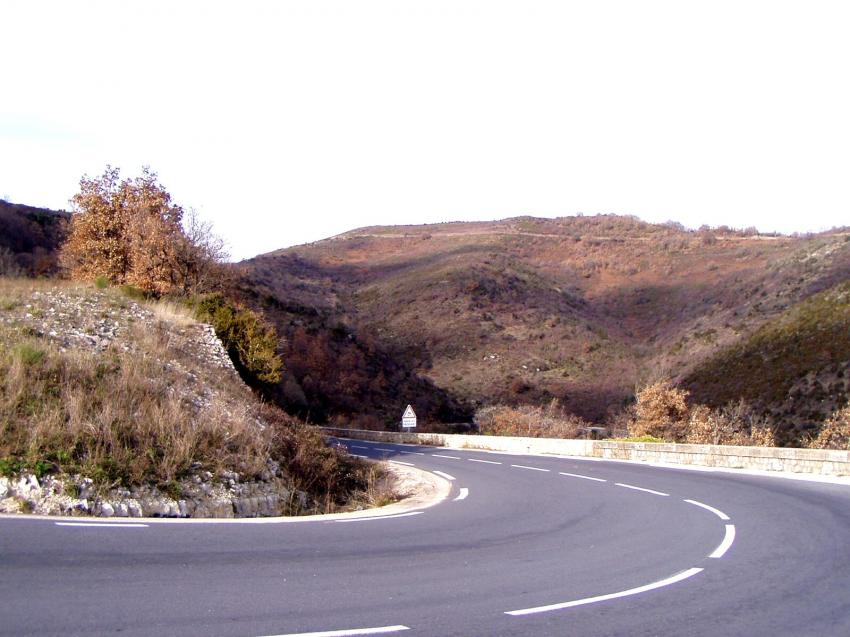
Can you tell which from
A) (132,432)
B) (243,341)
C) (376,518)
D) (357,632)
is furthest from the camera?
(243,341)

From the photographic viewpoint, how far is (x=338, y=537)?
1020 cm

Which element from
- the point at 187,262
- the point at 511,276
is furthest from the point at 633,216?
the point at 187,262

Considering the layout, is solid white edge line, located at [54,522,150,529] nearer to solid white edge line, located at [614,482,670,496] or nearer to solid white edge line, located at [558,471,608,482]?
solid white edge line, located at [614,482,670,496]

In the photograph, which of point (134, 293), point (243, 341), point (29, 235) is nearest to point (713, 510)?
point (243, 341)

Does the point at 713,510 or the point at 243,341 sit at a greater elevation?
the point at 243,341

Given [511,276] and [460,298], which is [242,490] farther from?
[511,276]

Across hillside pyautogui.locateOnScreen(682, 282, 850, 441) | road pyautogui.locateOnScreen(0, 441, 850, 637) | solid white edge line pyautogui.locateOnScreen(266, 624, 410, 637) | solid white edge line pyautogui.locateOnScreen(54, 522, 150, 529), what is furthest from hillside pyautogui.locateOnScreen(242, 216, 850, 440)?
solid white edge line pyautogui.locateOnScreen(266, 624, 410, 637)

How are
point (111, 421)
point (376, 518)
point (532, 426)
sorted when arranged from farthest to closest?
1. point (532, 426)
2. point (111, 421)
3. point (376, 518)

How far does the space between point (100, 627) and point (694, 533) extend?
25.7 ft

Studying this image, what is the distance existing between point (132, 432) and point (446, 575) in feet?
25.6

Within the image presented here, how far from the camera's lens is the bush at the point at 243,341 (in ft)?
89.3

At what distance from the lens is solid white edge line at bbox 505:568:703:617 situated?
6770 millimetres

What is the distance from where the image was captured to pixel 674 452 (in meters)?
24.6

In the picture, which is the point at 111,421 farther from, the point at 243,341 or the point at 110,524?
the point at 243,341
